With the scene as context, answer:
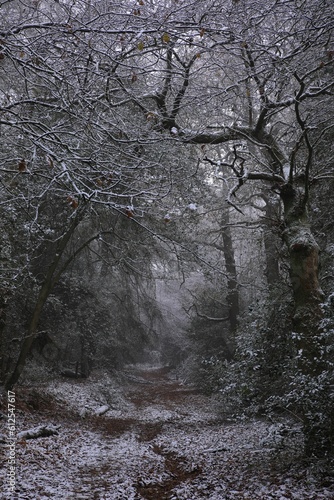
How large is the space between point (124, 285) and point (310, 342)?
838cm

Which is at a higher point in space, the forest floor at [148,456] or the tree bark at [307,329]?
the tree bark at [307,329]

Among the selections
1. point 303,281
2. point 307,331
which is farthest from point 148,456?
point 303,281

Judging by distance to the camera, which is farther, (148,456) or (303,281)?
(148,456)

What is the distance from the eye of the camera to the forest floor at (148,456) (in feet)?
13.2

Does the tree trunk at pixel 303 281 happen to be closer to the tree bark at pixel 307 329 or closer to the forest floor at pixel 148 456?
the tree bark at pixel 307 329

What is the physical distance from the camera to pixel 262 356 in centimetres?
664

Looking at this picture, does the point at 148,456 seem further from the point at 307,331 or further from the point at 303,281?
the point at 303,281

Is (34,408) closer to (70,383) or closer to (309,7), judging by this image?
(70,383)

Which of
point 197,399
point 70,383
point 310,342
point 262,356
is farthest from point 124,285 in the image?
point 310,342

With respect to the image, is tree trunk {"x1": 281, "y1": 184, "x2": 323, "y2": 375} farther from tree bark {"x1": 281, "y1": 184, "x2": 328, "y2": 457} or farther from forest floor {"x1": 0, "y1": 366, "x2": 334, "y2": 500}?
forest floor {"x1": 0, "y1": 366, "x2": 334, "y2": 500}

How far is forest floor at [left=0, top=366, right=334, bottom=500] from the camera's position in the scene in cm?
404

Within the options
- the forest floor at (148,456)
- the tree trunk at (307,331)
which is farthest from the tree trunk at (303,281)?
the forest floor at (148,456)

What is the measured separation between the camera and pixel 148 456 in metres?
5.86

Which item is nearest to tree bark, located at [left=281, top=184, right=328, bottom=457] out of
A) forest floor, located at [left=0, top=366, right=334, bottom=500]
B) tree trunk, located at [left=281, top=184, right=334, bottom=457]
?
tree trunk, located at [left=281, top=184, right=334, bottom=457]
